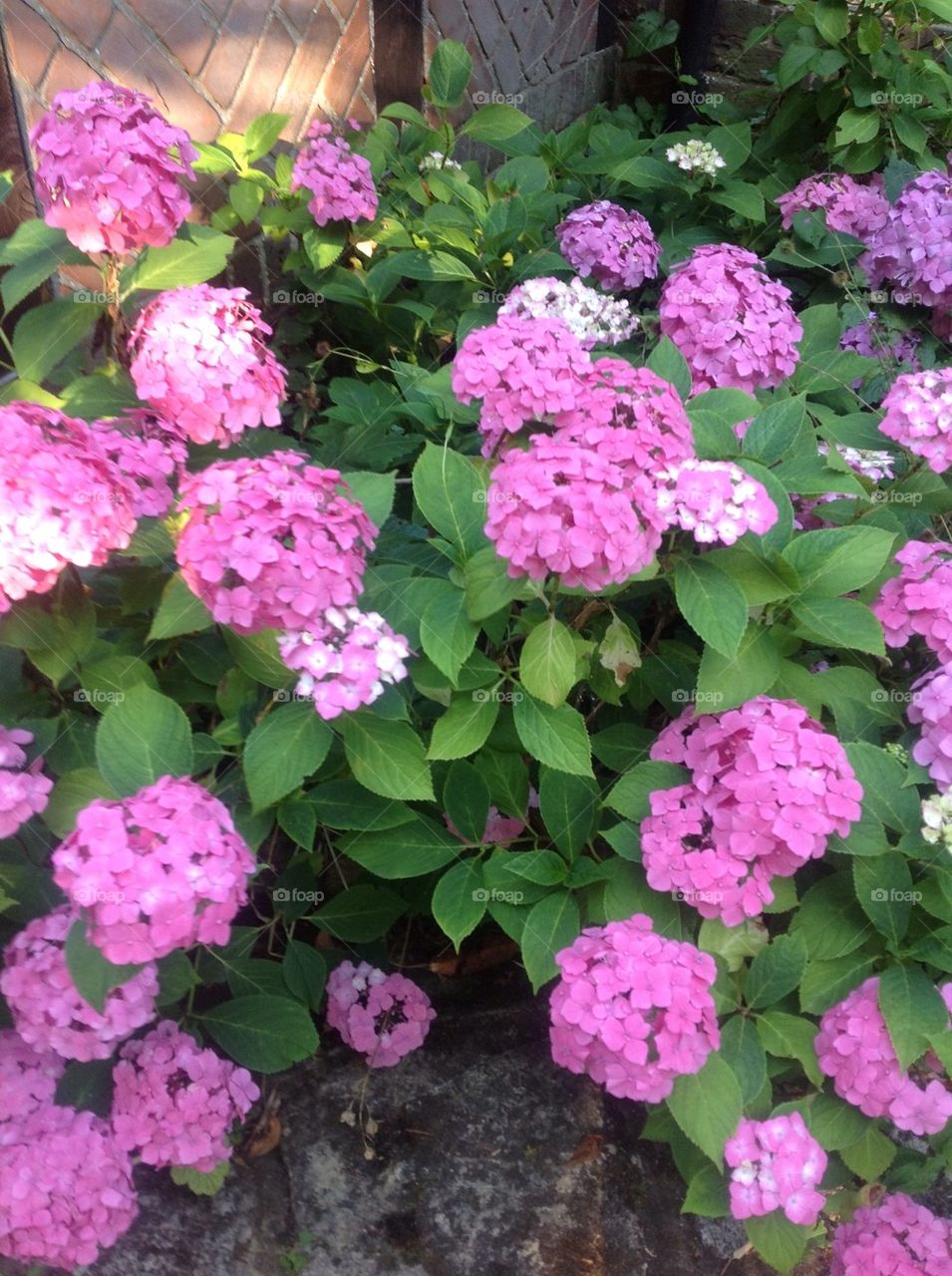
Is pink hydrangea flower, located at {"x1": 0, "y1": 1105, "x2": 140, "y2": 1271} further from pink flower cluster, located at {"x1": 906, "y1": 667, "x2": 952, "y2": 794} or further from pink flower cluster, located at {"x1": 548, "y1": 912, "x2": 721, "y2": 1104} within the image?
pink flower cluster, located at {"x1": 906, "y1": 667, "x2": 952, "y2": 794}

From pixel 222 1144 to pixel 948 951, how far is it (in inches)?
37.7

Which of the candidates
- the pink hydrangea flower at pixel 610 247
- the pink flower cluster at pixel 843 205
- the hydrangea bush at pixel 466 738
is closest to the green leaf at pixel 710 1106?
the hydrangea bush at pixel 466 738

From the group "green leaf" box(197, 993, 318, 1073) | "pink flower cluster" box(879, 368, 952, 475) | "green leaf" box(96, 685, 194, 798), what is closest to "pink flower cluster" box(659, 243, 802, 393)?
"pink flower cluster" box(879, 368, 952, 475)

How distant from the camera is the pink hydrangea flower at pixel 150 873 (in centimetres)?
102

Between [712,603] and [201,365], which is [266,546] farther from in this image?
[712,603]

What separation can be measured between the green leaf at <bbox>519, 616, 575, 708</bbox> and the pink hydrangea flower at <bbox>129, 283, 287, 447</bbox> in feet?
1.60

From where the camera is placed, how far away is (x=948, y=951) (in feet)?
4.08

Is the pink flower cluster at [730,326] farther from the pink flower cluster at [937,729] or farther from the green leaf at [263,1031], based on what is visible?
the green leaf at [263,1031]

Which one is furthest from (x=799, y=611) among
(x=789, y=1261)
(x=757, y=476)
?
(x=789, y=1261)

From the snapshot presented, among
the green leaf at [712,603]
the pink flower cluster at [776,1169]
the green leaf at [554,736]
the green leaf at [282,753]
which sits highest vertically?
the green leaf at [712,603]

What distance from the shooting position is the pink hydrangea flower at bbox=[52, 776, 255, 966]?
1018 millimetres

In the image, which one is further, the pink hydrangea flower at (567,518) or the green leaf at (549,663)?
the green leaf at (549,663)

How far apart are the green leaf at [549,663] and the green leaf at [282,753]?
0.25m

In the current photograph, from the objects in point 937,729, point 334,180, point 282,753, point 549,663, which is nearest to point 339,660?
point 282,753
